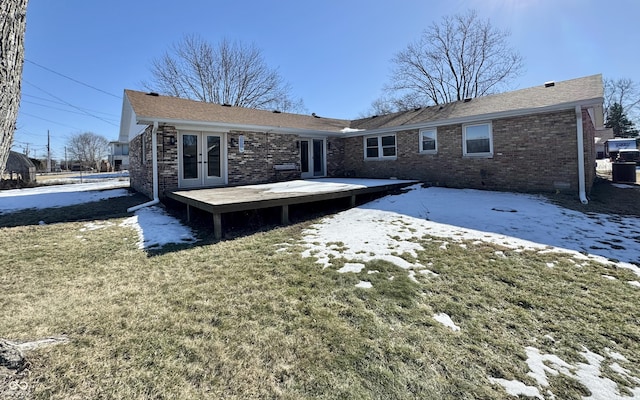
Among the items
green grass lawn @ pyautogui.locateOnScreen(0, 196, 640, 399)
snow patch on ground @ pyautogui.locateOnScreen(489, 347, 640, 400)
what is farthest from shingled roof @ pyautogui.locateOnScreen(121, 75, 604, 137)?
snow patch on ground @ pyautogui.locateOnScreen(489, 347, 640, 400)

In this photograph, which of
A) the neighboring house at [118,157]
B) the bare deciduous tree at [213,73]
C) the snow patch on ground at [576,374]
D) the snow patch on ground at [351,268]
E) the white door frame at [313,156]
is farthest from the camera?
the neighboring house at [118,157]

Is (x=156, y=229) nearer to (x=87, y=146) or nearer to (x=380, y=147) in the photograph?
(x=380, y=147)

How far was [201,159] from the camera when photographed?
9883mm

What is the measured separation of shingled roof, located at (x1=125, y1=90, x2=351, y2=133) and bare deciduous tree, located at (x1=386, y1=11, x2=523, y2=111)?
15587mm

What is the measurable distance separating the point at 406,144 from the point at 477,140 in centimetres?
271

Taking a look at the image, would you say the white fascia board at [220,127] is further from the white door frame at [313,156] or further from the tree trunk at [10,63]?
the tree trunk at [10,63]

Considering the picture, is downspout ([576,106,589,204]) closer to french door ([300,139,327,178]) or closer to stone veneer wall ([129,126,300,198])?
french door ([300,139,327,178])

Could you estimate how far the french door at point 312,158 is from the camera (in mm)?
13156

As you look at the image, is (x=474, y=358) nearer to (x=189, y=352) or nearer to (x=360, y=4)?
(x=189, y=352)

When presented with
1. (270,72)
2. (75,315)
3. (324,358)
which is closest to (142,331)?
(75,315)

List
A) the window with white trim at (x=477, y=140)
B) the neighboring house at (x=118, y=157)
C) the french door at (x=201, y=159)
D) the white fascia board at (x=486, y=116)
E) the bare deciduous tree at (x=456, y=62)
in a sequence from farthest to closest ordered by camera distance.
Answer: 1. the neighboring house at (x=118, y=157)
2. the bare deciduous tree at (x=456, y=62)
3. the window with white trim at (x=477, y=140)
4. the french door at (x=201, y=159)
5. the white fascia board at (x=486, y=116)

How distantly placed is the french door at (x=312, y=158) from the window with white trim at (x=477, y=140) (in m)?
6.10

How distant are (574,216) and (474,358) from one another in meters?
5.94

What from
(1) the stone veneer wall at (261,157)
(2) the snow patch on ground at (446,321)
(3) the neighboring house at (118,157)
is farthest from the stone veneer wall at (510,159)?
(3) the neighboring house at (118,157)
